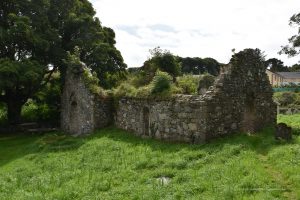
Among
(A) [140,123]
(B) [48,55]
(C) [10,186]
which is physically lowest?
(C) [10,186]

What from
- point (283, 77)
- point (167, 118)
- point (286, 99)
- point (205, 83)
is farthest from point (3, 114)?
point (283, 77)

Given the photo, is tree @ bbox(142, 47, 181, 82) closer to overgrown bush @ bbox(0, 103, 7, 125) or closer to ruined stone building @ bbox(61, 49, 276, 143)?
ruined stone building @ bbox(61, 49, 276, 143)

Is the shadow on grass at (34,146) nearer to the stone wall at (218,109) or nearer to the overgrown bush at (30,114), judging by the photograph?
the stone wall at (218,109)

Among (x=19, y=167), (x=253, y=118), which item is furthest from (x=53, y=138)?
(x=253, y=118)

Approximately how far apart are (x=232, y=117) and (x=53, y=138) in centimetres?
932

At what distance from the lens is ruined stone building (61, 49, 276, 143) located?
48.9ft

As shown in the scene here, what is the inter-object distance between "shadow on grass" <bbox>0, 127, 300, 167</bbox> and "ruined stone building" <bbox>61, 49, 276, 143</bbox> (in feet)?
1.46

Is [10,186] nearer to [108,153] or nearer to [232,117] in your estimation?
[108,153]

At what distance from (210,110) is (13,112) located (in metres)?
16.0

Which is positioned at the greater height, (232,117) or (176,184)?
(232,117)

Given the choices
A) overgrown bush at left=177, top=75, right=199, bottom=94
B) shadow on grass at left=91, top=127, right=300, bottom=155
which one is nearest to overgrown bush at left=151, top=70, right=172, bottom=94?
overgrown bush at left=177, top=75, right=199, bottom=94

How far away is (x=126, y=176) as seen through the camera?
1232cm

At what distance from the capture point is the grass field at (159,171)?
33.9ft

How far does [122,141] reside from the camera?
1691 centimetres
